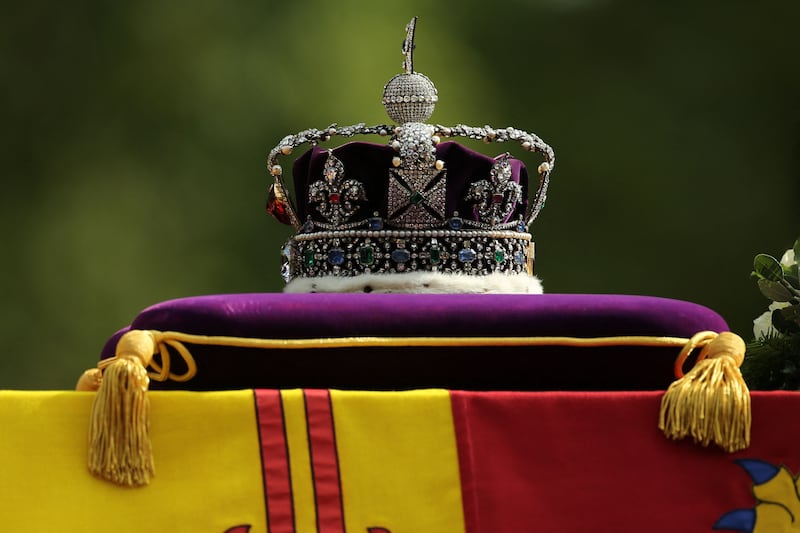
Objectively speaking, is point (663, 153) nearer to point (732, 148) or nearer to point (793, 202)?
point (732, 148)

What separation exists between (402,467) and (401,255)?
41 centimetres

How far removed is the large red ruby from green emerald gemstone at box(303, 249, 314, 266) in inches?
5.3

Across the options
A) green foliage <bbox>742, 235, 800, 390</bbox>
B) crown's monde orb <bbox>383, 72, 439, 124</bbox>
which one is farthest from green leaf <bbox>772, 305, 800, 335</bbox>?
crown's monde orb <bbox>383, 72, 439, 124</bbox>

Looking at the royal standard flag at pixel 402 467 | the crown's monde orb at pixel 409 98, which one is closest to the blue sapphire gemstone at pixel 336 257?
the crown's monde orb at pixel 409 98

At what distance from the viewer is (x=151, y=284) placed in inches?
108

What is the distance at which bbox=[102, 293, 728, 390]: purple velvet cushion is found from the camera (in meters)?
0.95

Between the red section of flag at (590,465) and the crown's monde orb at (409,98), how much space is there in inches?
23.2

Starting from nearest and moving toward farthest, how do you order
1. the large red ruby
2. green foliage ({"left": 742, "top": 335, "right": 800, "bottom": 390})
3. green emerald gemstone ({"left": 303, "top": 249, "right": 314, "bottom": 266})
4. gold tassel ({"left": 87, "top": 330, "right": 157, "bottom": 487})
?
1. gold tassel ({"left": 87, "top": 330, "right": 157, "bottom": 487})
2. green foliage ({"left": 742, "top": 335, "right": 800, "bottom": 390})
3. green emerald gemstone ({"left": 303, "top": 249, "right": 314, "bottom": 266})
4. the large red ruby

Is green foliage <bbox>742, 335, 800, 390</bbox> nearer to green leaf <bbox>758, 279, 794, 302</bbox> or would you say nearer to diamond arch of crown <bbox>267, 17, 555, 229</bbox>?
green leaf <bbox>758, 279, 794, 302</bbox>

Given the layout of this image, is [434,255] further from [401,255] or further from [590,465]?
[590,465]

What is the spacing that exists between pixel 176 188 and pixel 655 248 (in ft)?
4.41

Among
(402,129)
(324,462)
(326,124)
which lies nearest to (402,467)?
(324,462)

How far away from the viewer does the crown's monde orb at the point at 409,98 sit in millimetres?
1400

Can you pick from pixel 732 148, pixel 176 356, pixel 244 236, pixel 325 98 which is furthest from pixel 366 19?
pixel 176 356
